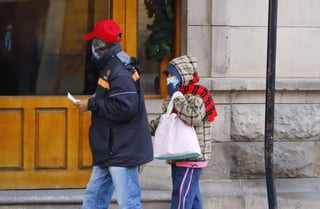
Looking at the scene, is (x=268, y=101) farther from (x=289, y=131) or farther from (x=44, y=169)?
(x=44, y=169)

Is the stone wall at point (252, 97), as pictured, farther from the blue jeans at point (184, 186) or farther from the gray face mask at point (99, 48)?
the gray face mask at point (99, 48)

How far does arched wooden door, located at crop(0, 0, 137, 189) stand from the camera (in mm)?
7055

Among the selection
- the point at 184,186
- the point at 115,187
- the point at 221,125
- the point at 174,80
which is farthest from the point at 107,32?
the point at 221,125

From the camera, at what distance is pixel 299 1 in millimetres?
7016

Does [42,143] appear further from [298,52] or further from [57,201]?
[298,52]

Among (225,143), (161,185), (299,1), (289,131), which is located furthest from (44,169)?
(299,1)

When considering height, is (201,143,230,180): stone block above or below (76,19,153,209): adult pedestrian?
below

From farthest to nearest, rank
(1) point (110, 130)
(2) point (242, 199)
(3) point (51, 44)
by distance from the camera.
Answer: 1. (3) point (51, 44)
2. (2) point (242, 199)
3. (1) point (110, 130)

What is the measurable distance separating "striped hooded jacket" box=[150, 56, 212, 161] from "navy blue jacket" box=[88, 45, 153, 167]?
462 millimetres

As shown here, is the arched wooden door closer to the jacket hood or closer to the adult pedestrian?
the jacket hood

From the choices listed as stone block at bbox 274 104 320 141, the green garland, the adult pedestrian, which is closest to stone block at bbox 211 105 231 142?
stone block at bbox 274 104 320 141

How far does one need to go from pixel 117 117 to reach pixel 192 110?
2.65 feet

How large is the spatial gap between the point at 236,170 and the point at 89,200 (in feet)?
7.54

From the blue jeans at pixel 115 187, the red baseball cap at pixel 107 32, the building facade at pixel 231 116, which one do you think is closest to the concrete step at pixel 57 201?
the building facade at pixel 231 116
